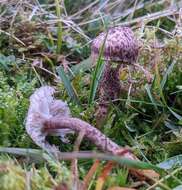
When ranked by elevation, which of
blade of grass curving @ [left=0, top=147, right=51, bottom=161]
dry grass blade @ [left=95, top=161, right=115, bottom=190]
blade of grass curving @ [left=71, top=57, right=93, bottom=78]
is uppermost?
blade of grass curving @ [left=71, top=57, right=93, bottom=78]

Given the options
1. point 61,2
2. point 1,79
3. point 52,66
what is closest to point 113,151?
point 1,79

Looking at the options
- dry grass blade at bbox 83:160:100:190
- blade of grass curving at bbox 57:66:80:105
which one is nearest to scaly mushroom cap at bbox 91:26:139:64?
blade of grass curving at bbox 57:66:80:105

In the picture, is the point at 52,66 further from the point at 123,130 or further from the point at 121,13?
the point at 121,13

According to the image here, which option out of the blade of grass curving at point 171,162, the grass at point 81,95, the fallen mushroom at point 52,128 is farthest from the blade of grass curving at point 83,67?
the blade of grass curving at point 171,162

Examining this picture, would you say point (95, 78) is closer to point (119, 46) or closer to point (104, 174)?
point (119, 46)

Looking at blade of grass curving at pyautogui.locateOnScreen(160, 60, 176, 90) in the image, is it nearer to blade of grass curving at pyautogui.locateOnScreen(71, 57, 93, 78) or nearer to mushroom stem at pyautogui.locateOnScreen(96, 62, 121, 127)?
mushroom stem at pyautogui.locateOnScreen(96, 62, 121, 127)

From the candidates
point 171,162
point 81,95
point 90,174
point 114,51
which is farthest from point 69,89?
point 90,174
